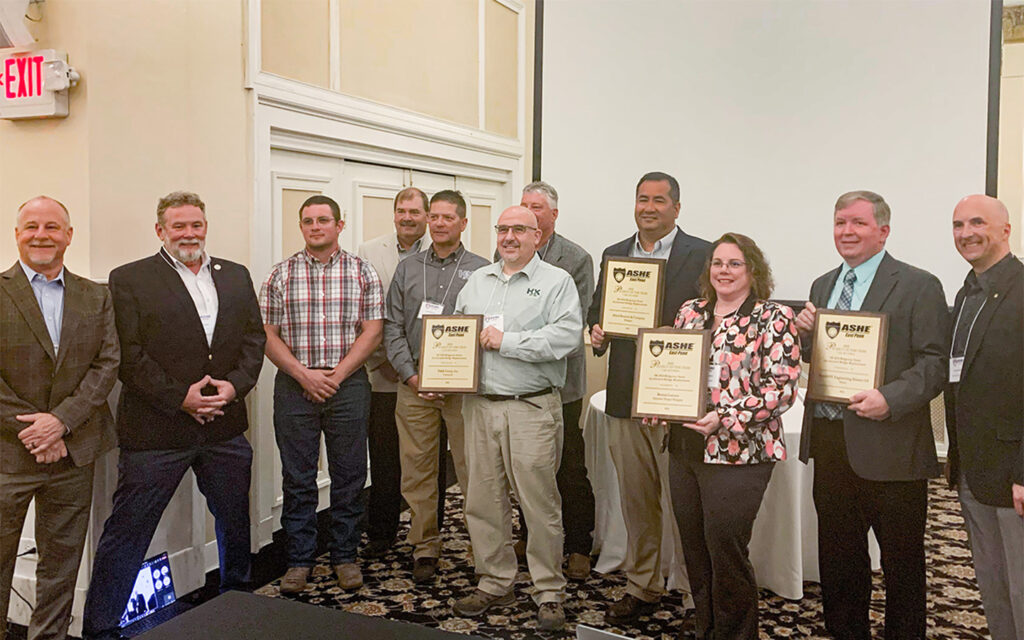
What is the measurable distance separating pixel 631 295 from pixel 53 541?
2.08 metres

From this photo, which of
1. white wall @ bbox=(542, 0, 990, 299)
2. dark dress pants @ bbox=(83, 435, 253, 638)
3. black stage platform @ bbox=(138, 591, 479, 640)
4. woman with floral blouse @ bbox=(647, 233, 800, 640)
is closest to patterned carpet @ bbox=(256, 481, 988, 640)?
woman with floral blouse @ bbox=(647, 233, 800, 640)

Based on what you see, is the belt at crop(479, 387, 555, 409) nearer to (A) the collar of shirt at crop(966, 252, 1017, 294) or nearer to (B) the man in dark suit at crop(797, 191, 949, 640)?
(B) the man in dark suit at crop(797, 191, 949, 640)

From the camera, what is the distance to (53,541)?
2.51 metres

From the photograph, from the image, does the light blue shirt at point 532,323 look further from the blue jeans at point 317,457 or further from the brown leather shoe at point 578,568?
the brown leather shoe at point 578,568

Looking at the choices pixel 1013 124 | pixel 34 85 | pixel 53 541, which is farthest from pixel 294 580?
pixel 1013 124

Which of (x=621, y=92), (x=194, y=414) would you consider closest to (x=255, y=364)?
(x=194, y=414)

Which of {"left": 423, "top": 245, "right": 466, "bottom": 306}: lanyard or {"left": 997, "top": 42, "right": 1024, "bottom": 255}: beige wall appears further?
{"left": 997, "top": 42, "right": 1024, "bottom": 255}: beige wall

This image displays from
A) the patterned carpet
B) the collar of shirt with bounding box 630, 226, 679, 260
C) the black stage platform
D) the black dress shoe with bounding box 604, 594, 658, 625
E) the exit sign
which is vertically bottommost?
the patterned carpet

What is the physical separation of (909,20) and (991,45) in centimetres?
27

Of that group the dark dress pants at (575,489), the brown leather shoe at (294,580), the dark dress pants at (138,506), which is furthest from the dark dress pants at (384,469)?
the dark dress pants at (138,506)

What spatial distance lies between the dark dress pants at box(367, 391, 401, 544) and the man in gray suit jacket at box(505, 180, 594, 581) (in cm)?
80

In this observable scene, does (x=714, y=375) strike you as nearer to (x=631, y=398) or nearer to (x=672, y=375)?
(x=672, y=375)

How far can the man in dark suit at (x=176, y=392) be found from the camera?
2705 millimetres

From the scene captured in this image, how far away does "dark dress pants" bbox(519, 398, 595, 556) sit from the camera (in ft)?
11.0
